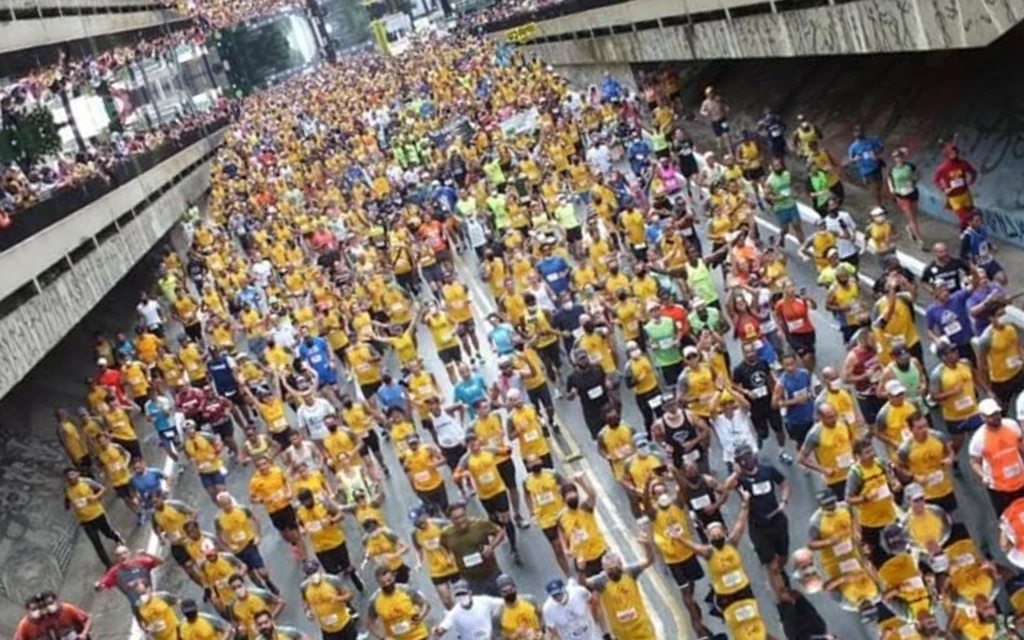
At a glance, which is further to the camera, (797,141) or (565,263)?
(797,141)

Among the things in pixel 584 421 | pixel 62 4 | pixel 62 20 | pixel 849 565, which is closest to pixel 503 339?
pixel 584 421

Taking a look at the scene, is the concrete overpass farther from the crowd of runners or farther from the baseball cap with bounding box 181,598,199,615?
the baseball cap with bounding box 181,598,199,615

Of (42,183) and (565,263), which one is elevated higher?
(42,183)

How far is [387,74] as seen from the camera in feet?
228

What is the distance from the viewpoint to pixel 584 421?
18.1 metres

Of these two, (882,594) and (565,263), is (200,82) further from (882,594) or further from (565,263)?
(882,594)

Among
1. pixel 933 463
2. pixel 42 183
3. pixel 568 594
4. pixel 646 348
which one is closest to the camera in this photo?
pixel 568 594

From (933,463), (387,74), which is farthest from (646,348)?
(387,74)

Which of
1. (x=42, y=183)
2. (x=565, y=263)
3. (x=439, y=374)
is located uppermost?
(x=42, y=183)

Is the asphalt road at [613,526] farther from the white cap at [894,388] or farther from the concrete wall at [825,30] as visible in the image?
the concrete wall at [825,30]

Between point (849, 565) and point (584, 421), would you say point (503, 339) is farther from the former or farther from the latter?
point (849, 565)

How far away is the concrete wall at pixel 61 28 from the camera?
29.6m

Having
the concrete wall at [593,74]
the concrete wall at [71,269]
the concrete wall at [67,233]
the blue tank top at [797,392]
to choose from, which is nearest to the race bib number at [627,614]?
the blue tank top at [797,392]

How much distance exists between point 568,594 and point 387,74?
199 feet
